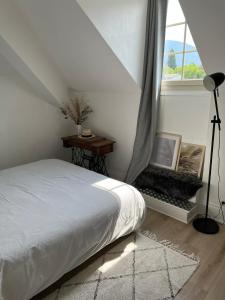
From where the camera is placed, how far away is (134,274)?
171cm

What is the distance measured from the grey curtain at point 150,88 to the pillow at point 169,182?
0.37 ft

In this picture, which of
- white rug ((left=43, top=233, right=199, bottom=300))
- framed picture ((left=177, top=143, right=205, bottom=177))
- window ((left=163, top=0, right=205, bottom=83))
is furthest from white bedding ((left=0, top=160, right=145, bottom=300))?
window ((left=163, top=0, right=205, bottom=83))

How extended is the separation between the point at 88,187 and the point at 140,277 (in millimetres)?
826

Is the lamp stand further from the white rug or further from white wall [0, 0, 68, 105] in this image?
white wall [0, 0, 68, 105]

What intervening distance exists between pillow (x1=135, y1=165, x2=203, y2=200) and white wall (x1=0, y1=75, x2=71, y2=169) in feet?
4.89

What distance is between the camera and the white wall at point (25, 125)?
2902 millimetres

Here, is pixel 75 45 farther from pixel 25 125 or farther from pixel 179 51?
pixel 25 125

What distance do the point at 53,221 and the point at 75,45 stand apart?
1882mm

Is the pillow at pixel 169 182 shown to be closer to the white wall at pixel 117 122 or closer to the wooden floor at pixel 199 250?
the wooden floor at pixel 199 250

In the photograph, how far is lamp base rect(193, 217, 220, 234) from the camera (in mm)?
2234

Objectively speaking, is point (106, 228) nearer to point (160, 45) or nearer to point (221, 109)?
point (221, 109)

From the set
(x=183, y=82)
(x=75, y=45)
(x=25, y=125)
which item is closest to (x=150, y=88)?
(x=183, y=82)

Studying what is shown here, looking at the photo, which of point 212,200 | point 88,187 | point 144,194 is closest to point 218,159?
point 212,200

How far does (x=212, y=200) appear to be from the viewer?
245 cm
